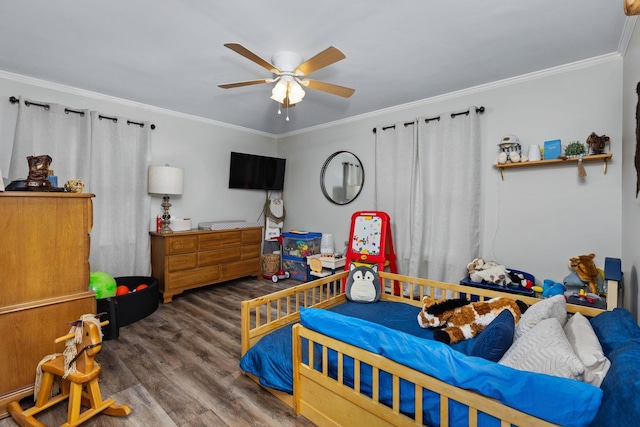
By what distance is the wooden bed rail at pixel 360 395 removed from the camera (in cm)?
105

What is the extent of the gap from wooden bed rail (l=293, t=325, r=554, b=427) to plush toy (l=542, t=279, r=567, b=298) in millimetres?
1888

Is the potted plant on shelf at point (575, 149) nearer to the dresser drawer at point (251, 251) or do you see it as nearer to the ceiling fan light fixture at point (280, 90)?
the ceiling fan light fixture at point (280, 90)

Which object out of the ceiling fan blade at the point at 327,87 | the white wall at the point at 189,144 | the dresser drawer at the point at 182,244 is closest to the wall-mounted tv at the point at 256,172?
the white wall at the point at 189,144

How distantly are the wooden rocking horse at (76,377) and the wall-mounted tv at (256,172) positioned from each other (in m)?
3.21

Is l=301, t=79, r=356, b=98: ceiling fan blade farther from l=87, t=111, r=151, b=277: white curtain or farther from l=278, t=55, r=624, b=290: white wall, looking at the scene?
l=87, t=111, r=151, b=277: white curtain

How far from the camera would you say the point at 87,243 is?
6.52 feet

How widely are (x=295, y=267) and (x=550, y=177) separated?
336 cm

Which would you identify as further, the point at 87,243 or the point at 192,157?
the point at 192,157

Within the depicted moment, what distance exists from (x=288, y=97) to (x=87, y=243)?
183 centimetres

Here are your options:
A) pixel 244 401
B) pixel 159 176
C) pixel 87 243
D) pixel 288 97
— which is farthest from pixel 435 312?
pixel 159 176

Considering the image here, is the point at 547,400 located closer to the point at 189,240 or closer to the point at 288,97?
the point at 288,97

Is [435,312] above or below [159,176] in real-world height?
below

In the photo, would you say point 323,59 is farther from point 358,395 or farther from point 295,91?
point 358,395

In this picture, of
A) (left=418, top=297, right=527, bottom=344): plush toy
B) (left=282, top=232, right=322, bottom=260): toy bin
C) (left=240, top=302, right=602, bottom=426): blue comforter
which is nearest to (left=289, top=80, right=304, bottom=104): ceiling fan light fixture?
(left=240, top=302, right=602, bottom=426): blue comforter
